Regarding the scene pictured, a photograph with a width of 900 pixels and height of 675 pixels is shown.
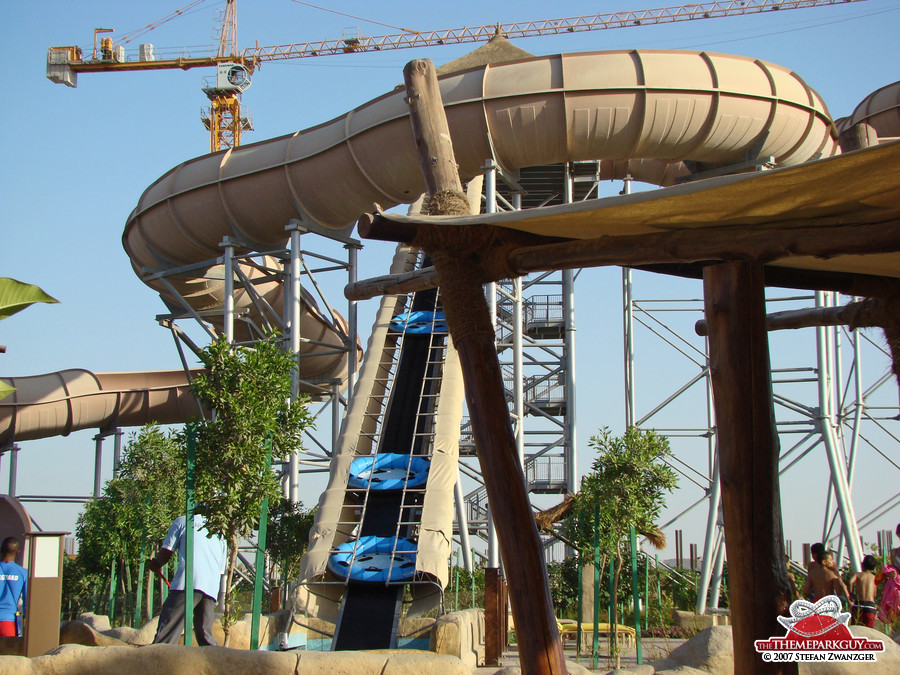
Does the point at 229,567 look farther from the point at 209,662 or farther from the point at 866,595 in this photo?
the point at 866,595

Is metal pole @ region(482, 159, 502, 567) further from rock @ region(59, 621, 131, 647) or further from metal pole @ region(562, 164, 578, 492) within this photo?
rock @ region(59, 621, 131, 647)

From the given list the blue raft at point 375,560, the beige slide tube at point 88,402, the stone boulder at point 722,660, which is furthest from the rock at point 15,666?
the beige slide tube at point 88,402

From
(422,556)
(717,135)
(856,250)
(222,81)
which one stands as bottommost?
(422,556)

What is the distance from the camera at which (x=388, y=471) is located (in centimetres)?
1519

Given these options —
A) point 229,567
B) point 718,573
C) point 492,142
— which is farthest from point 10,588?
point 718,573

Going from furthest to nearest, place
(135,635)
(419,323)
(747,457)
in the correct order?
1. (419,323)
2. (135,635)
3. (747,457)

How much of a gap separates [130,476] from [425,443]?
632 centimetres

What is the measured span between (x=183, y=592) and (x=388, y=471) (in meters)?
6.51

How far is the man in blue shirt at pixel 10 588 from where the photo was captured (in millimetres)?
8234

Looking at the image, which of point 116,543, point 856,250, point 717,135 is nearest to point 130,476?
point 116,543

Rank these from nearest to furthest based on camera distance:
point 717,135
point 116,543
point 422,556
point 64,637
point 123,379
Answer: point 64,637 → point 422,556 → point 717,135 → point 116,543 → point 123,379

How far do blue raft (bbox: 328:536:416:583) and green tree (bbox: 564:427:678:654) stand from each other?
2618 mm

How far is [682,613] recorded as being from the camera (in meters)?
16.9

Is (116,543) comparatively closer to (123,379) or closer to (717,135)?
(123,379)
